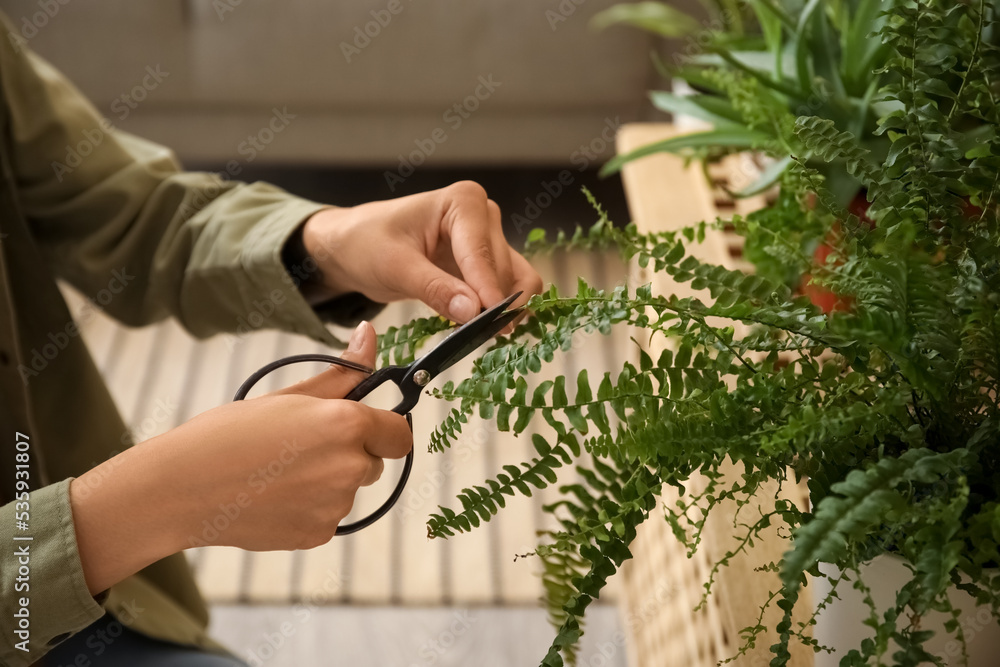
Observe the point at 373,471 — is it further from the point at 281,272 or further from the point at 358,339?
the point at 281,272

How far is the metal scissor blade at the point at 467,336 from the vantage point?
0.61 m

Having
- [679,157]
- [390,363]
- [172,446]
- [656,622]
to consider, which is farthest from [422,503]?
[172,446]

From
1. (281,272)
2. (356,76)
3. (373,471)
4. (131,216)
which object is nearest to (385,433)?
(373,471)

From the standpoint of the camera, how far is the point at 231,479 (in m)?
0.55

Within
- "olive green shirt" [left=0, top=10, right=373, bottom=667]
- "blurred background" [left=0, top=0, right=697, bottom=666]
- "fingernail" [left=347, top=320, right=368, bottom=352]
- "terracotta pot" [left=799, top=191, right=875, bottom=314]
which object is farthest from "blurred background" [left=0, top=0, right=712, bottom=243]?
"fingernail" [left=347, top=320, right=368, bottom=352]

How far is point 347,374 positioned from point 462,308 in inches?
3.8

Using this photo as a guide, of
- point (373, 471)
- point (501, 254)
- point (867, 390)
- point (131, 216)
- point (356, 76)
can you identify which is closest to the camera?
point (867, 390)

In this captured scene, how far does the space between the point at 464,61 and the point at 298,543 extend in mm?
1720

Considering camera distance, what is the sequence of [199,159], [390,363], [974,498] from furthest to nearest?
[199,159] < [390,363] < [974,498]

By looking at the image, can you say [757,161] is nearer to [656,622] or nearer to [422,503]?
[656,622]

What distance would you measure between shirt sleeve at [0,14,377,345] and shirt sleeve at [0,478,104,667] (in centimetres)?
31

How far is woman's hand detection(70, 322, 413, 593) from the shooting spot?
1.82ft

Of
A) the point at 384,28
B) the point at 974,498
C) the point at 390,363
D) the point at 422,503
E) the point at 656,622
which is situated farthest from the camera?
the point at 384,28

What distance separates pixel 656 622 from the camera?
1082 millimetres
